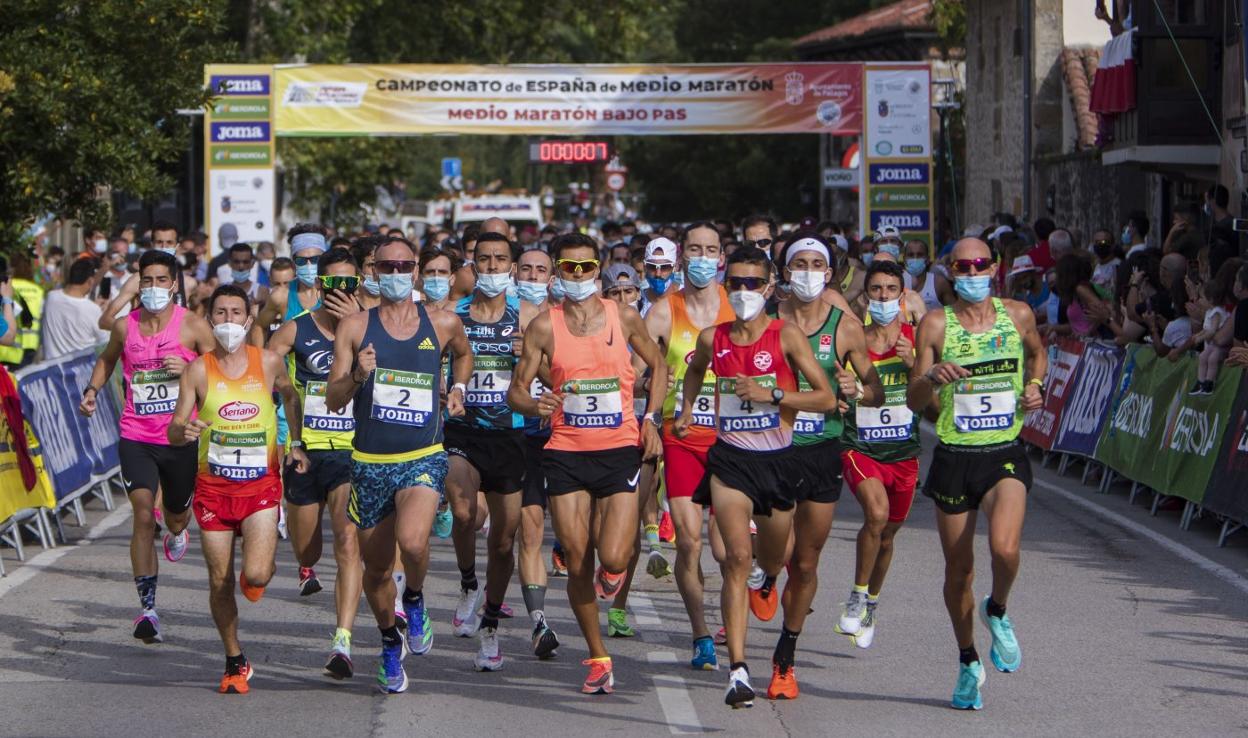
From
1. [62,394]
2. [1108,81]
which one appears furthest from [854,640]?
[1108,81]

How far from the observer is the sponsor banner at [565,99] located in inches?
1265

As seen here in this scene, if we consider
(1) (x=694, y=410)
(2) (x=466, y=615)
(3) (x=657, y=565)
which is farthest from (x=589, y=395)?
(3) (x=657, y=565)

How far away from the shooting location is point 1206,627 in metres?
10.6

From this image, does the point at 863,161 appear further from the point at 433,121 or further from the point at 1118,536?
the point at 1118,536

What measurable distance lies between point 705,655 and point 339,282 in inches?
99.1

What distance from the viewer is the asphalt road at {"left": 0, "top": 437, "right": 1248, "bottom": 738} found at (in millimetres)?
8477

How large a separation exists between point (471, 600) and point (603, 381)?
1.93m

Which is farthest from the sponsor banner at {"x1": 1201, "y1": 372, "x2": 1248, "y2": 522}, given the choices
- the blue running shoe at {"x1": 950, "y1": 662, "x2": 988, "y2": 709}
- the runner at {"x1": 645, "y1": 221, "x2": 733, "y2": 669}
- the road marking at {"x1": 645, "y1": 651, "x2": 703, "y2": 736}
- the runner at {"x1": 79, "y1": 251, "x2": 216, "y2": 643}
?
the runner at {"x1": 79, "y1": 251, "x2": 216, "y2": 643}

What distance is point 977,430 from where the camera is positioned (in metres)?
8.73

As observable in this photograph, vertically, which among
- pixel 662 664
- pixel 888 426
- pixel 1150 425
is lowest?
pixel 662 664

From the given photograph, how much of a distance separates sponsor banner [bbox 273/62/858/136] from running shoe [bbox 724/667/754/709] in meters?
24.2

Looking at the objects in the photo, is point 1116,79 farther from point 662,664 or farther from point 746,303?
point 746,303

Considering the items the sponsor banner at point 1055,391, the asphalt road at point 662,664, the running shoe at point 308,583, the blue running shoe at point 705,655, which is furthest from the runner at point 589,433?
the sponsor banner at point 1055,391

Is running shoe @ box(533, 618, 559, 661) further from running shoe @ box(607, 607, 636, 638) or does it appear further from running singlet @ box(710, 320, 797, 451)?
running singlet @ box(710, 320, 797, 451)
